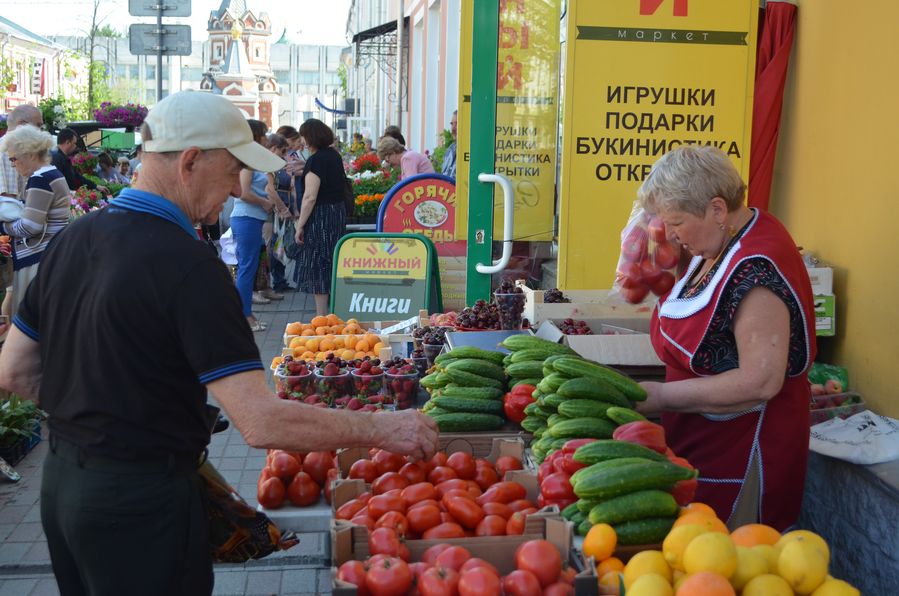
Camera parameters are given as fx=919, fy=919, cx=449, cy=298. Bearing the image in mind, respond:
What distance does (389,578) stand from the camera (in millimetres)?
2131

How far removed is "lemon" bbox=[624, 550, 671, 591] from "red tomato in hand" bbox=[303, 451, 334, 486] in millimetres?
1172

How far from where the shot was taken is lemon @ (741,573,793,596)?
200cm

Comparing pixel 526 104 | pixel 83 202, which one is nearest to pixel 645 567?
pixel 526 104

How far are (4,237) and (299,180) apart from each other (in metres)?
4.74

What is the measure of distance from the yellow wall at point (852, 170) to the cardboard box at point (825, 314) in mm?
99

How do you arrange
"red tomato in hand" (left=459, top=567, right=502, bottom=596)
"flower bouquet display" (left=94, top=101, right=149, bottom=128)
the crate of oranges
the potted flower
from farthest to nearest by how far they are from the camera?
"flower bouquet display" (left=94, top=101, right=149, bottom=128), the potted flower, the crate of oranges, "red tomato in hand" (left=459, top=567, right=502, bottom=596)

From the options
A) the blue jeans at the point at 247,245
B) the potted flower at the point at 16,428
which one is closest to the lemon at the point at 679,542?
the potted flower at the point at 16,428

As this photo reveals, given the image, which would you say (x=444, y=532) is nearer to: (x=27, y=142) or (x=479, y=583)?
(x=479, y=583)

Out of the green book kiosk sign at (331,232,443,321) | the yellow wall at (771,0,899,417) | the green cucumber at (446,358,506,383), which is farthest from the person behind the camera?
the green book kiosk sign at (331,232,443,321)

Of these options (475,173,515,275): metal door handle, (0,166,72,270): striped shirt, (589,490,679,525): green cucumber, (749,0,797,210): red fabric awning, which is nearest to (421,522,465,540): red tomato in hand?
(589,490,679,525): green cucumber

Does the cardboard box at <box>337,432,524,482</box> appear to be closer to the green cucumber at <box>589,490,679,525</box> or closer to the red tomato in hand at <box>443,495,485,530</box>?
the red tomato in hand at <box>443,495,485,530</box>

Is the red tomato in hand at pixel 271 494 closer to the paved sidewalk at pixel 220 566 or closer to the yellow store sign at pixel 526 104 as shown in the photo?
the paved sidewalk at pixel 220 566

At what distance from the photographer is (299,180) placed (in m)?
12.1

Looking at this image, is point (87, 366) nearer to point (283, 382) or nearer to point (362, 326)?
point (283, 382)
